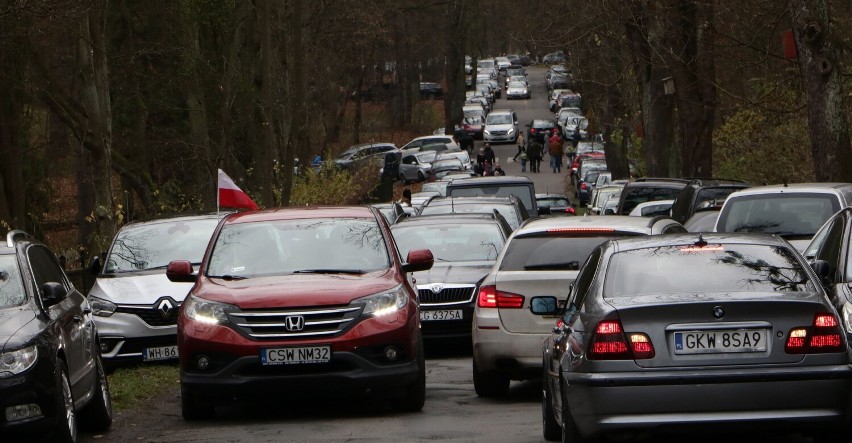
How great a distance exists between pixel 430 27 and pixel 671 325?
78911 millimetres

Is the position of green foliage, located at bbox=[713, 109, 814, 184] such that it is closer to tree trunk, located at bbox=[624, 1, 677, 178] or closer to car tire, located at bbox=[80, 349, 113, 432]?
tree trunk, located at bbox=[624, 1, 677, 178]

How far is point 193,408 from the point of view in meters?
11.7

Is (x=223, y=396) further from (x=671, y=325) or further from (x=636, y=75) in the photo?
(x=636, y=75)

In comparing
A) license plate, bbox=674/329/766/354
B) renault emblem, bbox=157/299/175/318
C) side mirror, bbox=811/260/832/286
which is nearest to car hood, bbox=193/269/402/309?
renault emblem, bbox=157/299/175/318

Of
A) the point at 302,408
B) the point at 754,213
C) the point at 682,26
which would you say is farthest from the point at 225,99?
the point at 302,408

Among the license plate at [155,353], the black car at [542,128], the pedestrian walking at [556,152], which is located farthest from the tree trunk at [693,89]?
the black car at [542,128]

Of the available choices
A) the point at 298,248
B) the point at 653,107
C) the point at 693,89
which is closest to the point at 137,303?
the point at 298,248

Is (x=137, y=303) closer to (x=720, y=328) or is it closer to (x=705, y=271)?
(x=705, y=271)

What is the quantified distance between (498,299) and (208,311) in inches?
94.3

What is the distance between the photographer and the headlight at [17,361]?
8.98 metres

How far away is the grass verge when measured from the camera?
13289 millimetres

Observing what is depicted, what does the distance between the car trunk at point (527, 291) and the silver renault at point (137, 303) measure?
14.4 ft

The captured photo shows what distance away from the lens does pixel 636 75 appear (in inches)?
1666

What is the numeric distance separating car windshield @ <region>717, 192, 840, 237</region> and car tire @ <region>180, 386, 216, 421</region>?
21.3 feet
